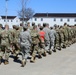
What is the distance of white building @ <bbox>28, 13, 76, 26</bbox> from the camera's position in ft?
366

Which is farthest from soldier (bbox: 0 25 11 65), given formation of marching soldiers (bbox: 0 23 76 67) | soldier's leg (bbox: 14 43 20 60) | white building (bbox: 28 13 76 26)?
white building (bbox: 28 13 76 26)

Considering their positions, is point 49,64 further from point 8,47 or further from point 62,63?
point 8,47

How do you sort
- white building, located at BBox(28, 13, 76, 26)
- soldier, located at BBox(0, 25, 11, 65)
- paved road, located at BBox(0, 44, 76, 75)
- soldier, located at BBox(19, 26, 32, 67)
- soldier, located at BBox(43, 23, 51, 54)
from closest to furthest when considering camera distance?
paved road, located at BBox(0, 44, 76, 75)
soldier, located at BBox(19, 26, 32, 67)
soldier, located at BBox(0, 25, 11, 65)
soldier, located at BBox(43, 23, 51, 54)
white building, located at BBox(28, 13, 76, 26)

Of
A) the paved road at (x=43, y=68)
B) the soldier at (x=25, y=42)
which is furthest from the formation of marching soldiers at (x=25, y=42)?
the paved road at (x=43, y=68)

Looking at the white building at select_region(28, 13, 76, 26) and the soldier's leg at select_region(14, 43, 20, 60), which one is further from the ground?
the soldier's leg at select_region(14, 43, 20, 60)

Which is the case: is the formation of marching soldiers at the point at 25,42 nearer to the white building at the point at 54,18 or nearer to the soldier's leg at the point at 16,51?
the soldier's leg at the point at 16,51

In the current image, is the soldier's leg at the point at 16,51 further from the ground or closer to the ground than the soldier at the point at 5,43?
closer to the ground

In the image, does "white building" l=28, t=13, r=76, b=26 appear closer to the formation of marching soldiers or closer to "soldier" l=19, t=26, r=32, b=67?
the formation of marching soldiers

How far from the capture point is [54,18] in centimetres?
11331

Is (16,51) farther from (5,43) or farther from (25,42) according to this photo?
(25,42)

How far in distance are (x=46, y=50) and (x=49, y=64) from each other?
4.08 m

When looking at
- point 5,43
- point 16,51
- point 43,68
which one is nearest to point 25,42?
point 5,43

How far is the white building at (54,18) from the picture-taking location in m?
112

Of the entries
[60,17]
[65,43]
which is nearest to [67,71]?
[65,43]
